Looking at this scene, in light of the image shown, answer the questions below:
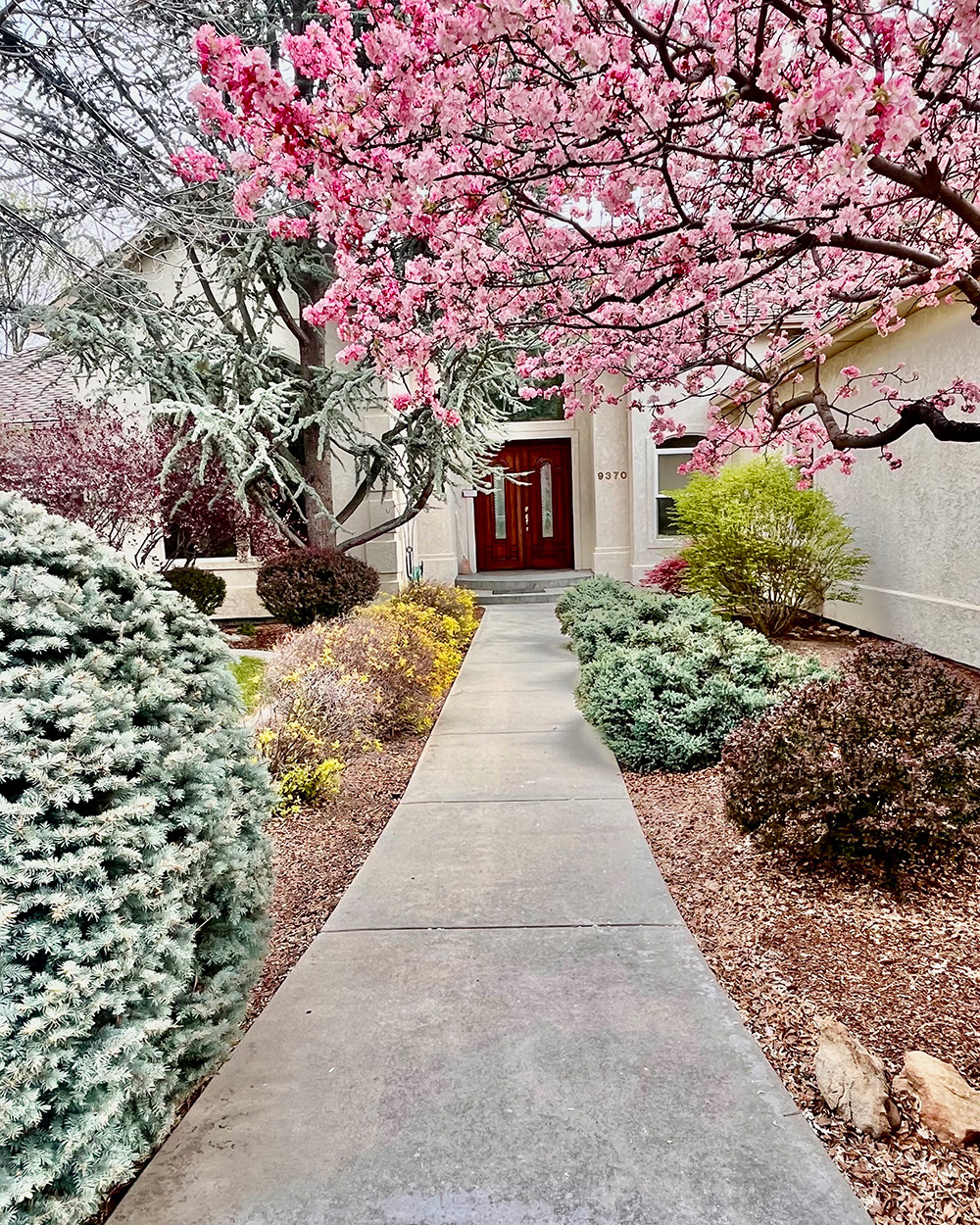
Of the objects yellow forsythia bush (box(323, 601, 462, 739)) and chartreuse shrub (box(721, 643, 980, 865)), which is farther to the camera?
yellow forsythia bush (box(323, 601, 462, 739))

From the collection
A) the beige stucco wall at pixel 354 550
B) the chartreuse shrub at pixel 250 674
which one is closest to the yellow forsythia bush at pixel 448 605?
the beige stucco wall at pixel 354 550

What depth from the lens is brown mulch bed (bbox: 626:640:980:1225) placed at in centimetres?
174

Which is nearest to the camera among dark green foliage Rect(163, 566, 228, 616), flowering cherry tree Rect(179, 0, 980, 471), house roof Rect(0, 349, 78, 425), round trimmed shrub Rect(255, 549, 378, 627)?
flowering cherry tree Rect(179, 0, 980, 471)

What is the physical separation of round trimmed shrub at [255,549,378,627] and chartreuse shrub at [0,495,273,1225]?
7772 mm

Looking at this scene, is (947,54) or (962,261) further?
(962,261)

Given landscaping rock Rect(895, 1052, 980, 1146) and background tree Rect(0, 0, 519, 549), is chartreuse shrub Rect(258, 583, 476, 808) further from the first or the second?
landscaping rock Rect(895, 1052, 980, 1146)

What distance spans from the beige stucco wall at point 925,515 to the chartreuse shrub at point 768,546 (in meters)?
0.36

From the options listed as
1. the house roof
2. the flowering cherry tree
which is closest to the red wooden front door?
the house roof

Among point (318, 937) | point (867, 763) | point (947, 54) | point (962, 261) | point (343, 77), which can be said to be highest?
point (343, 77)

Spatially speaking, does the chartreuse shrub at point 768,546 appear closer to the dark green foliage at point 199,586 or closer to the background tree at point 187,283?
the background tree at point 187,283

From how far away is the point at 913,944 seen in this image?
2.69 meters

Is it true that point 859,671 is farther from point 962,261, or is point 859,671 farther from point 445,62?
point 445,62

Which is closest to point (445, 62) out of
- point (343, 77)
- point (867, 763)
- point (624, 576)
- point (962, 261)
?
point (343, 77)

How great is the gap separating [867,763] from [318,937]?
239cm
